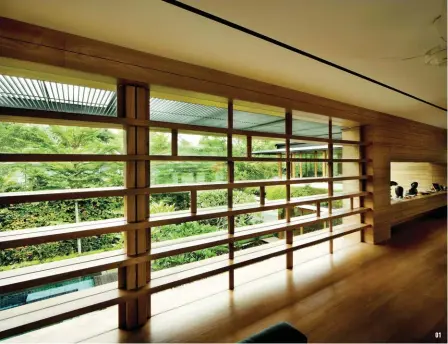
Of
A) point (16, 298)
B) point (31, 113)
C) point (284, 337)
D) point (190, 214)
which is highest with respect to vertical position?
point (31, 113)

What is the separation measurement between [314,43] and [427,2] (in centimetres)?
61

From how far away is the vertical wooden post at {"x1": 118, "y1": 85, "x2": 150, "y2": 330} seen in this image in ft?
5.92

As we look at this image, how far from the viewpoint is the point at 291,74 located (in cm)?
225

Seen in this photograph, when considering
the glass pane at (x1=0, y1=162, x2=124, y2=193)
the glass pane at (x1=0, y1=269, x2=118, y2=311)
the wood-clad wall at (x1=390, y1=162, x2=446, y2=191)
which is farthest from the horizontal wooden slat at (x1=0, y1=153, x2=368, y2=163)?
the wood-clad wall at (x1=390, y1=162, x2=446, y2=191)

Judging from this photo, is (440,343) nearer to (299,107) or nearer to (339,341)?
(339,341)

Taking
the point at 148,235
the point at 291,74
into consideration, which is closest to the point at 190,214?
the point at 148,235

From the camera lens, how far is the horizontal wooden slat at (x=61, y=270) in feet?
4.68

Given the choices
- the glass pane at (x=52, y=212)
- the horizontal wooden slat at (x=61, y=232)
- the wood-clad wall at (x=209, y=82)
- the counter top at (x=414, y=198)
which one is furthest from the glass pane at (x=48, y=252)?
the counter top at (x=414, y=198)

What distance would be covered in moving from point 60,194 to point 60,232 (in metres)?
0.25

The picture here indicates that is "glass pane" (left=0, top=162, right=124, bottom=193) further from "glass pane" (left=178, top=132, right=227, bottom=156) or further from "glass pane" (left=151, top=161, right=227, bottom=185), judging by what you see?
"glass pane" (left=178, top=132, right=227, bottom=156)

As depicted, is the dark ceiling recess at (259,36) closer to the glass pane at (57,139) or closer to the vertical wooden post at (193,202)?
the glass pane at (57,139)

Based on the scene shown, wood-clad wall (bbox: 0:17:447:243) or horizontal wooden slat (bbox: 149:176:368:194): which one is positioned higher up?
wood-clad wall (bbox: 0:17:447:243)

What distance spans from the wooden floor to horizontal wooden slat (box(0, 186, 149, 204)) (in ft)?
3.39

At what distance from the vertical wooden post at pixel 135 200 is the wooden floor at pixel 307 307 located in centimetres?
14
